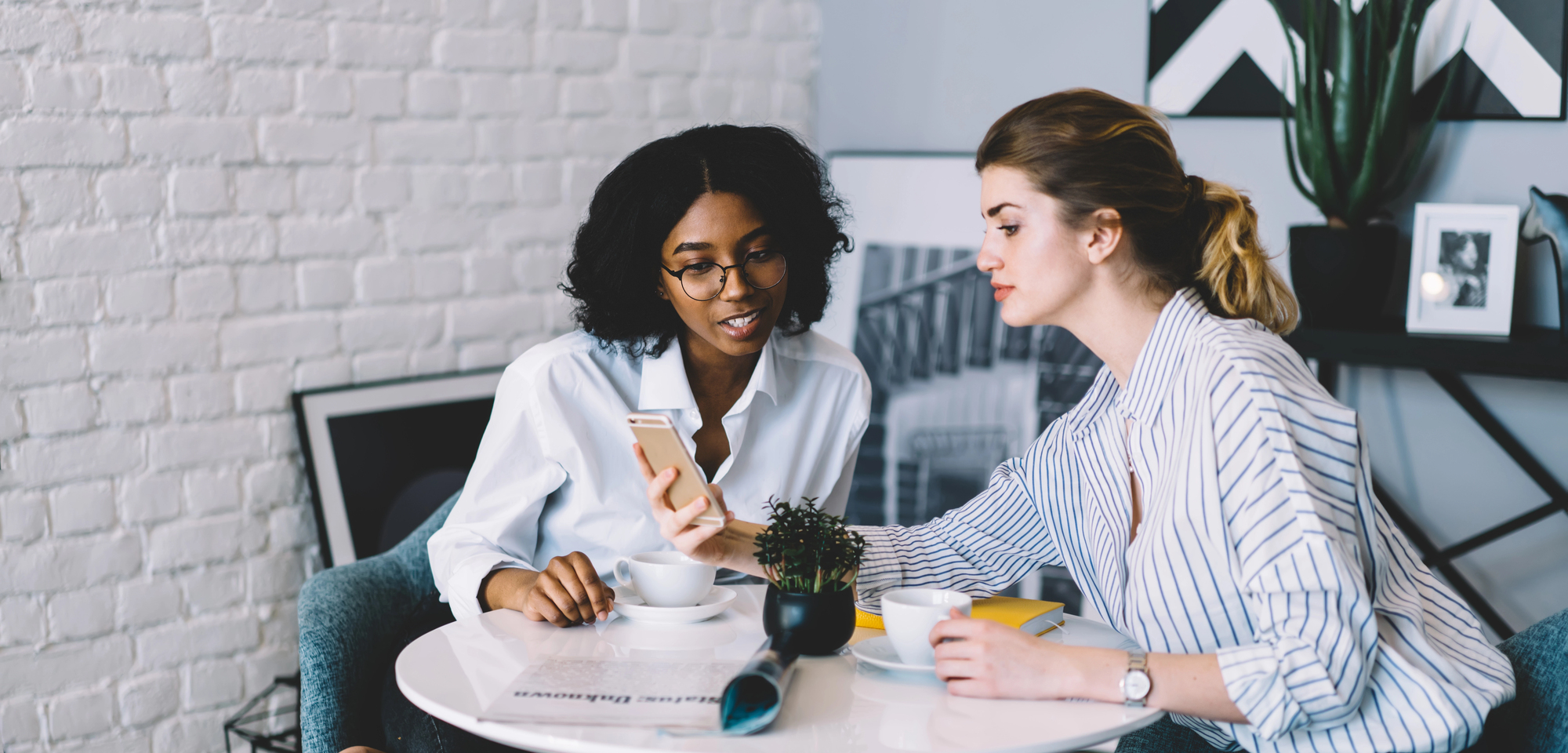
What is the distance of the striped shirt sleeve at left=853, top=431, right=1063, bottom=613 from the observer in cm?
151

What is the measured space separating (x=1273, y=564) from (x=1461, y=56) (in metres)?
1.43

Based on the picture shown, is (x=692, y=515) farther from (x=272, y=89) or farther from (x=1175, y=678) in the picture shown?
(x=272, y=89)

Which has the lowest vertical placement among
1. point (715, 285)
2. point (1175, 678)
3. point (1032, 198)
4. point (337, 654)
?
point (337, 654)

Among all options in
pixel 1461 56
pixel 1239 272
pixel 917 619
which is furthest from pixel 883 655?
pixel 1461 56

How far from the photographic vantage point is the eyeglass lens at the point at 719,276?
167 centimetres

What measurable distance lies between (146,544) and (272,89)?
837 mm

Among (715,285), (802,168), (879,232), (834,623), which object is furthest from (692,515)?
(879,232)

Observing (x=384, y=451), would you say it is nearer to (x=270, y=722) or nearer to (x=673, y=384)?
(x=270, y=722)

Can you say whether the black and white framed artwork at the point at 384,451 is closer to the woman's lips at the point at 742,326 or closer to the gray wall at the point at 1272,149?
the woman's lips at the point at 742,326

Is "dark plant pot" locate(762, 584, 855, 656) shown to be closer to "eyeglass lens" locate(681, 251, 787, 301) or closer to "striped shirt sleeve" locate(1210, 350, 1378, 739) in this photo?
"striped shirt sleeve" locate(1210, 350, 1378, 739)

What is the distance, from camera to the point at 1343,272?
2.07m

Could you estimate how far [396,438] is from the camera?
2.37 m

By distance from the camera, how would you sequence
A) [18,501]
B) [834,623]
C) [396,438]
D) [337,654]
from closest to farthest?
[834,623] → [337,654] → [18,501] → [396,438]

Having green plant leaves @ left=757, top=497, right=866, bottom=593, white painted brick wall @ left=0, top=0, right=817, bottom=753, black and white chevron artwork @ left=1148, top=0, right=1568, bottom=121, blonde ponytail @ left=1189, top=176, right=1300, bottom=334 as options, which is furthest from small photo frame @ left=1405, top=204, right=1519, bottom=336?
white painted brick wall @ left=0, top=0, right=817, bottom=753
